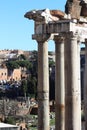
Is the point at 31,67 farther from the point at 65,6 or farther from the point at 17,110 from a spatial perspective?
the point at 65,6

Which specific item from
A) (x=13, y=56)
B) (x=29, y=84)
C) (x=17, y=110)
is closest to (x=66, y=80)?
(x=17, y=110)

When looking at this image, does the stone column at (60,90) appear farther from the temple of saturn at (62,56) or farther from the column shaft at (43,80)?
the column shaft at (43,80)

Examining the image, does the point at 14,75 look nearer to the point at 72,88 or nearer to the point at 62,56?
the point at 62,56

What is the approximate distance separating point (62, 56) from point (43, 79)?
1.25 meters

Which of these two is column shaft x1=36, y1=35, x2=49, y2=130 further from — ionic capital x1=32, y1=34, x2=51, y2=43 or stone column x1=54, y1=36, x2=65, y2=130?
stone column x1=54, y1=36, x2=65, y2=130

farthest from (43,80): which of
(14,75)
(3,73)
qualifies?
(14,75)

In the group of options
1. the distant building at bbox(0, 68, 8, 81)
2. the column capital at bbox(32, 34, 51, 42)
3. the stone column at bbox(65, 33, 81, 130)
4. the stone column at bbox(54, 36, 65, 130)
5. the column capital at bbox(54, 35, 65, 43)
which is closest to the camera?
the stone column at bbox(65, 33, 81, 130)

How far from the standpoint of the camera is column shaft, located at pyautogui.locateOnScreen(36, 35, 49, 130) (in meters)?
18.4

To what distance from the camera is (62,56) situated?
1900cm

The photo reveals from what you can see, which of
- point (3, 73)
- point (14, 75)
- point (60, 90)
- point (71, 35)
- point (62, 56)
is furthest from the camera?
point (14, 75)

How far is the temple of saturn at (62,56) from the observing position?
16859 millimetres

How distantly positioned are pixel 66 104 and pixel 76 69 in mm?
1236

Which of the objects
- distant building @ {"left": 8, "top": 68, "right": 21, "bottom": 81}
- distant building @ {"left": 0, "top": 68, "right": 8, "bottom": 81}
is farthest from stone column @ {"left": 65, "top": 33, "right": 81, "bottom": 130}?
distant building @ {"left": 8, "top": 68, "right": 21, "bottom": 81}

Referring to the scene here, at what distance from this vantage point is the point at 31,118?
2677 inches
